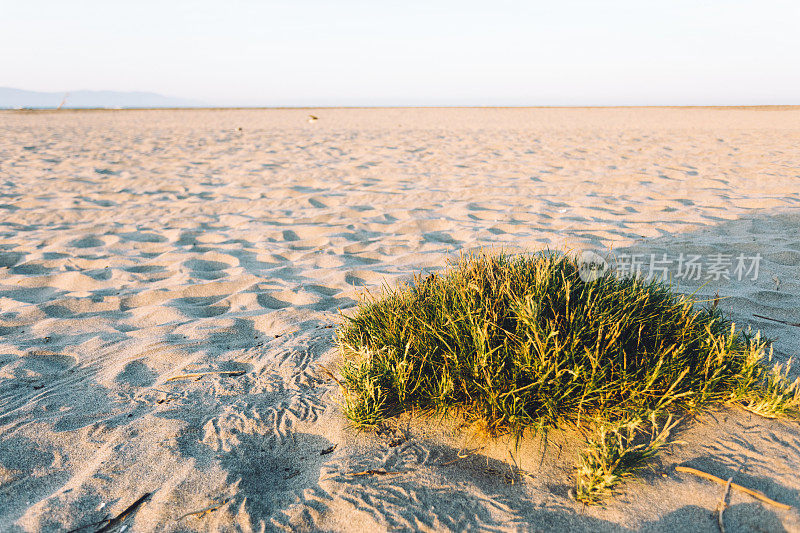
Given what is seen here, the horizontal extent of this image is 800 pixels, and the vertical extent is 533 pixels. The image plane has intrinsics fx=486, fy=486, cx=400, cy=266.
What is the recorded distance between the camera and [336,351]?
2631 mm

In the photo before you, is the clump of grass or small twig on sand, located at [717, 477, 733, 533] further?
the clump of grass

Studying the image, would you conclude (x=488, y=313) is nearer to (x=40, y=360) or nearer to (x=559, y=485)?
(x=559, y=485)

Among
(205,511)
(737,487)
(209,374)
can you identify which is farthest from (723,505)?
(209,374)

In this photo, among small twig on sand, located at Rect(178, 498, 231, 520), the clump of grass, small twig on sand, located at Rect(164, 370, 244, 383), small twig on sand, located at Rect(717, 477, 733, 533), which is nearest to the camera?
small twig on sand, located at Rect(717, 477, 733, 533)

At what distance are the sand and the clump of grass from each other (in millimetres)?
107

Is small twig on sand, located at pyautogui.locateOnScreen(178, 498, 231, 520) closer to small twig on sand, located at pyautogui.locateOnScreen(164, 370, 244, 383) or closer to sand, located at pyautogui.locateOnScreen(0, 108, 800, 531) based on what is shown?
sand, located at pyautogui.locateOnScreen(0, 108, 800, 531)

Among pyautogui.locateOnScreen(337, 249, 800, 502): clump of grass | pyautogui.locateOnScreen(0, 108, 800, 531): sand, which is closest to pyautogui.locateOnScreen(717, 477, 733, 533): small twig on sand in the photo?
pyautogui.locateOnScreen(0, 108, 800, 531): sand

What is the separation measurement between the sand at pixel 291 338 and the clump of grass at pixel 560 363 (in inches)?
4.2

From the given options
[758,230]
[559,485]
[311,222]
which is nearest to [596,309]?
[559,485]

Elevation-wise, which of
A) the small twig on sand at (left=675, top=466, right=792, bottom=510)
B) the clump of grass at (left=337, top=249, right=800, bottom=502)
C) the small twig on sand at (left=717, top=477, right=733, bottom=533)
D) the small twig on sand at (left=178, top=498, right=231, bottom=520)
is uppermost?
the clump of grass at (left=337, top=249, right=800, bottom=502)

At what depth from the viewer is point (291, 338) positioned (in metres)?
2.85

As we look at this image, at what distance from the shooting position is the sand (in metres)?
1.65

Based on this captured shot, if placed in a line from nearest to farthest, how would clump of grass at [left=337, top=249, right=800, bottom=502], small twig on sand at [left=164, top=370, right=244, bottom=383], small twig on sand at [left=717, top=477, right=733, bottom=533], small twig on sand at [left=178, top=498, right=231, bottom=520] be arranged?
small twig on sand at [left=717, top=477, right=733, bottom=533] → small twig on sand at [left=178, top=498, right=231, bottom=520] → clump of grass at [left=337, top=249, right=800, bottom=502] → small twig on sand at [left=164, top=370, right=244, bottom=383]

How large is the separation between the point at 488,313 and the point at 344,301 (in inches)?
64.6
